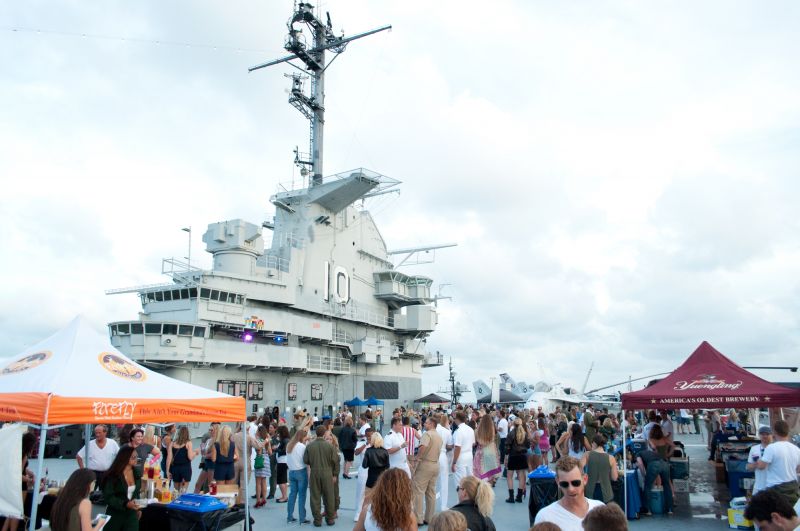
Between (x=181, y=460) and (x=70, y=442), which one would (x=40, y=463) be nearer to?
(x=181, y=460)

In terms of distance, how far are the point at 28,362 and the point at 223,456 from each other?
3875mm

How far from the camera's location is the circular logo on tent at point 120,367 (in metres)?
7.05

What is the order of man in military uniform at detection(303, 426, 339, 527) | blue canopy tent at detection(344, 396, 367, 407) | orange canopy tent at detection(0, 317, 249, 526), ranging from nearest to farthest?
orange canopy tent at detection(0, 317, 249, 526) → man in military uniform at detection(303, 426, 339, 527) → blue canopy tent at detection(344, 396, 367, 407)

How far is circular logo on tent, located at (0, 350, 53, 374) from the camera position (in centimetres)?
675

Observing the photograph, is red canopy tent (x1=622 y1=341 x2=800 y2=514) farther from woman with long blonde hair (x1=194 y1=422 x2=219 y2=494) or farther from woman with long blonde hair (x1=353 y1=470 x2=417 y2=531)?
woman with long blonde hair (x1=194 y1=422 x2=219 y2=494)

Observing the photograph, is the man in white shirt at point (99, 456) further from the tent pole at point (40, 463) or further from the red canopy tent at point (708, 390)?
the red canopy tent at point (708, 390)

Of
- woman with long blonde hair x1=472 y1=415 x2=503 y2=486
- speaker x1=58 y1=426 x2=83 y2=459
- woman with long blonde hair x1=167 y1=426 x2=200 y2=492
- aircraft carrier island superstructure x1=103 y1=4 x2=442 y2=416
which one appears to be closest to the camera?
woman with long blonde hair x1=472 y1=415 x2=503 y2=486

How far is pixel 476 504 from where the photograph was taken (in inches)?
175

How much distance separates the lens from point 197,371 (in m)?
26.2

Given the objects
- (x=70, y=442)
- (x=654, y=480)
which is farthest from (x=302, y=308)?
(x=654, y=480)

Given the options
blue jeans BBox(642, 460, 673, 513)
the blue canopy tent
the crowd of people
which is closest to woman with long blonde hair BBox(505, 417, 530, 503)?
the crowd of people

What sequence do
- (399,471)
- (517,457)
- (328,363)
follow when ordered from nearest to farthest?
(399,471), (517,457), (328,363)

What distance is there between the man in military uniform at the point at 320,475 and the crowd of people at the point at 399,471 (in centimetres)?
2

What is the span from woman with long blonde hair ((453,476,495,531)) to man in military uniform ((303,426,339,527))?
17.6 ft
